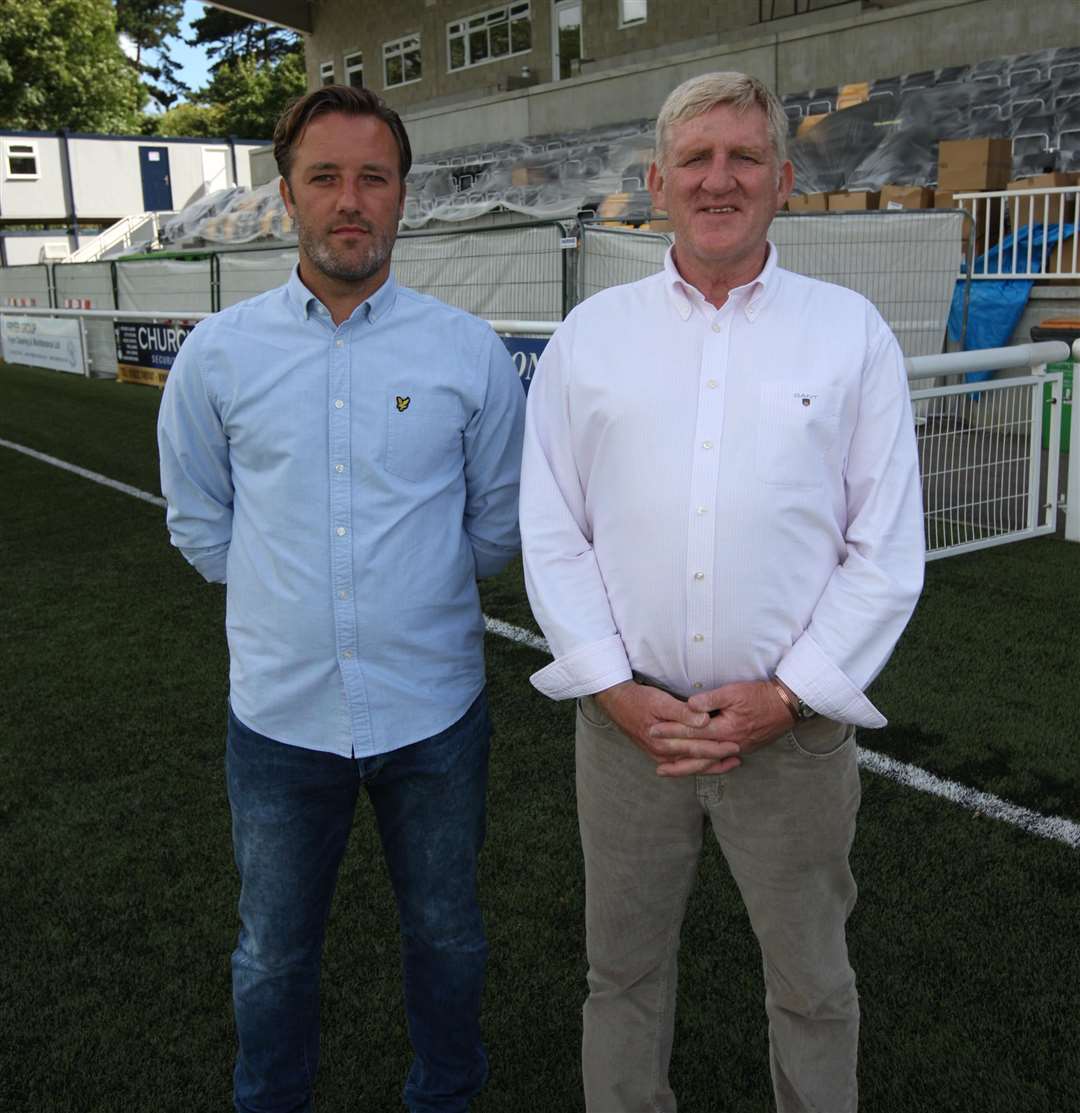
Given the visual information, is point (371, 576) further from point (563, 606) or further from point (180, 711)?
point (180, 711)

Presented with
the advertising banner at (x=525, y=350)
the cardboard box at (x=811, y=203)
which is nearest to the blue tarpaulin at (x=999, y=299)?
the cardboard box at (x=811, y=203)

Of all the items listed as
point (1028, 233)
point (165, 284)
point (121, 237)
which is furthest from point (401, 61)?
point (1028, 233)

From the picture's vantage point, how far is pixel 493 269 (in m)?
11.6

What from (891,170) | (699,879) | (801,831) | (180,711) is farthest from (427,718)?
(891,170)

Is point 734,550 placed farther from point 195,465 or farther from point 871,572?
point 195,465

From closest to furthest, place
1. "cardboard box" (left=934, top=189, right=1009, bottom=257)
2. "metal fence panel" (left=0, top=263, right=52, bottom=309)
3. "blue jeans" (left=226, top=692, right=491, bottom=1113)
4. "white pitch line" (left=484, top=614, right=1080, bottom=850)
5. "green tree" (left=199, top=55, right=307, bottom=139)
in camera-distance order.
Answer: "blue jeans" (left=226, top=692, right=491, bottom=1113)
"white pitch line" (left=484, top=614, right=1080, bottom=850)
"cardboard box" (left=934, top=189, right=1009, bottom=257)
"metal fence panel" (left=0, top=263, right=52, bottom=309)
"green tree" (left=199, top=55, right=307, bottom=139)

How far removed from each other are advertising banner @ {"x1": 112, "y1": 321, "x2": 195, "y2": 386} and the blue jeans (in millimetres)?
14226

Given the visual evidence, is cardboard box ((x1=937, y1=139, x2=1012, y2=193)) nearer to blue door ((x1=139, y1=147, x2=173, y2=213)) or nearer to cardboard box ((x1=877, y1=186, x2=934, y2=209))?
cardboard box ((x1=877, y1=186, x2=934, y2=209))

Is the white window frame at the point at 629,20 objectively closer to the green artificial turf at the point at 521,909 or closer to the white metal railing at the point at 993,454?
the white metal railing at the point at 993,454

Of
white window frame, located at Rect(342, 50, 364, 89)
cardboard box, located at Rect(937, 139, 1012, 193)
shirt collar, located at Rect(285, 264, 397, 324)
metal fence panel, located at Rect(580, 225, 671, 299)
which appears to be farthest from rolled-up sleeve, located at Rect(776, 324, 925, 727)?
white window frame, located at Rect(342, 50, 364, 89)

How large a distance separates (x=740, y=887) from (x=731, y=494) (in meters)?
0.75

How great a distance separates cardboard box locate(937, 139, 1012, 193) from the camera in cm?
1311

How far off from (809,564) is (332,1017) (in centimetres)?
176

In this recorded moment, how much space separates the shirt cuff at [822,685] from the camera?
1.94 meters
